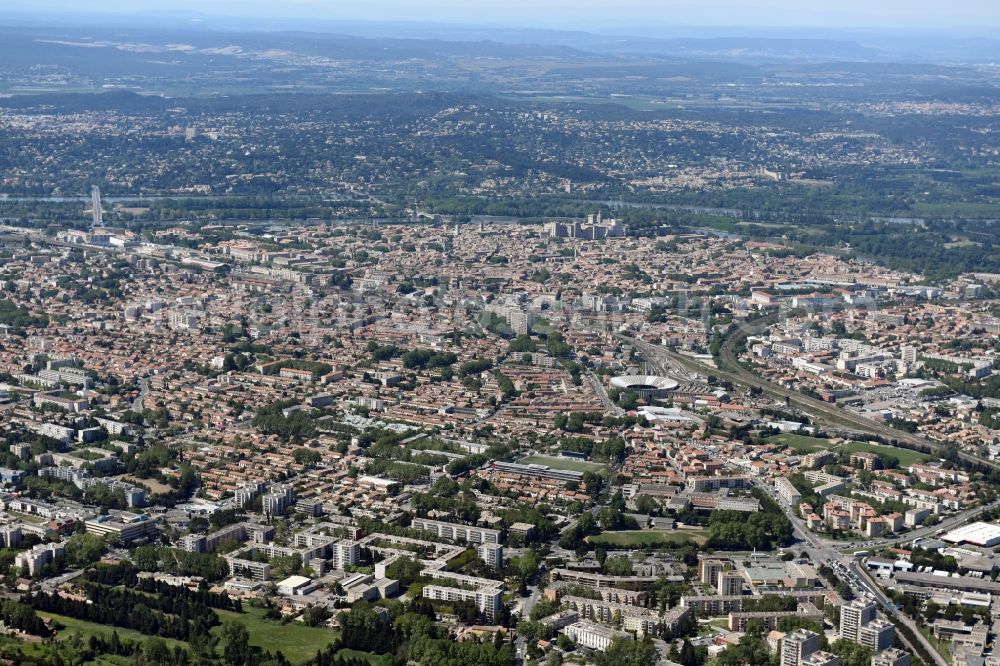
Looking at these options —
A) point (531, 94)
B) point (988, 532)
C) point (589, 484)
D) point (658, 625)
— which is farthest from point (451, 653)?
point (531, 94)

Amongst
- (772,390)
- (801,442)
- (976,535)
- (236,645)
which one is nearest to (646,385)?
(772,390)

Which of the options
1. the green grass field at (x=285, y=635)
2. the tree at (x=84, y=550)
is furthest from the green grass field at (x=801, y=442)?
the tree at (x=84, y=550)

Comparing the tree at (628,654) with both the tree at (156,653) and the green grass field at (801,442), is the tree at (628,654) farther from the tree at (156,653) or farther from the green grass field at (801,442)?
the green grass field at (801,442)

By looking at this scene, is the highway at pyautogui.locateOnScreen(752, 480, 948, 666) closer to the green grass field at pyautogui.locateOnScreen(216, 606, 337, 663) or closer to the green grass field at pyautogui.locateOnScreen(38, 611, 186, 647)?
the green grass field at pyautogui.locateOnScreen(216, 606, 337, 663)

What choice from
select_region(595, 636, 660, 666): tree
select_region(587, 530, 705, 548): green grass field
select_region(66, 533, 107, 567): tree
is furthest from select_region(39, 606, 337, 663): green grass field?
select_region(587, 530, 705, 548): green grass field

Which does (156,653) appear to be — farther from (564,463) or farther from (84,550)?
(564,463)

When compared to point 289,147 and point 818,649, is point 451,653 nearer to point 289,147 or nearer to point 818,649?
point 818,649
